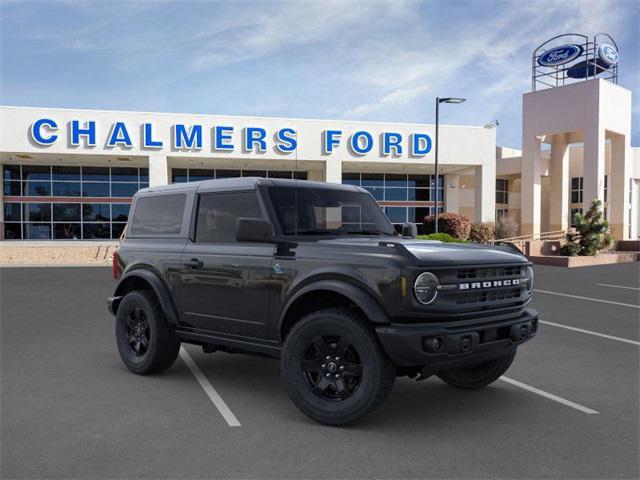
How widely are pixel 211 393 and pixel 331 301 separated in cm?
161

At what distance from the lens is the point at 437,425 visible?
15.5 ft

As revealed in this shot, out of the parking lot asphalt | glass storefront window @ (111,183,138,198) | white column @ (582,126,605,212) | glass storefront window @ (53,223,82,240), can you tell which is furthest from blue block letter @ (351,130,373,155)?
the parking lot asphalt

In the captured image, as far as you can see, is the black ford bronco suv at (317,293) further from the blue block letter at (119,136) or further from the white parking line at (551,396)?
the blue block letter at (119,136)

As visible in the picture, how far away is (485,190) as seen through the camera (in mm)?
35906

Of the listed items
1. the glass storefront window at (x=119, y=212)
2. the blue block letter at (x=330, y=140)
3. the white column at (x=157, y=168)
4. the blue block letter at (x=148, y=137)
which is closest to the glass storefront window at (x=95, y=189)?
the glass storefront window at (x=119, y=212)

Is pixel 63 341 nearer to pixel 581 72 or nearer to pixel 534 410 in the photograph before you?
pixel 534 410

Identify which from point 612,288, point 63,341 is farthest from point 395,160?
point 63,341

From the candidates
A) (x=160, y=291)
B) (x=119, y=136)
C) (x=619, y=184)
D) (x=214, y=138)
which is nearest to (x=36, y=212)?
(x=119, y=136)

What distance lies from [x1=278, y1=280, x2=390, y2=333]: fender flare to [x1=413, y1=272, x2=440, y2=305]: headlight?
0.98ft

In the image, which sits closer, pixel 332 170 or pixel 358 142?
pixel 332 170

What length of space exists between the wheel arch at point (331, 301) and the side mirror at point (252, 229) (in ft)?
1.88

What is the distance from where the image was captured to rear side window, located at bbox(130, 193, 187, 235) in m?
6.25

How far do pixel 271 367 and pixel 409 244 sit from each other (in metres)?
2.64

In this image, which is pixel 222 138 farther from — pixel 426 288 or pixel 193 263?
pixel 426 288
